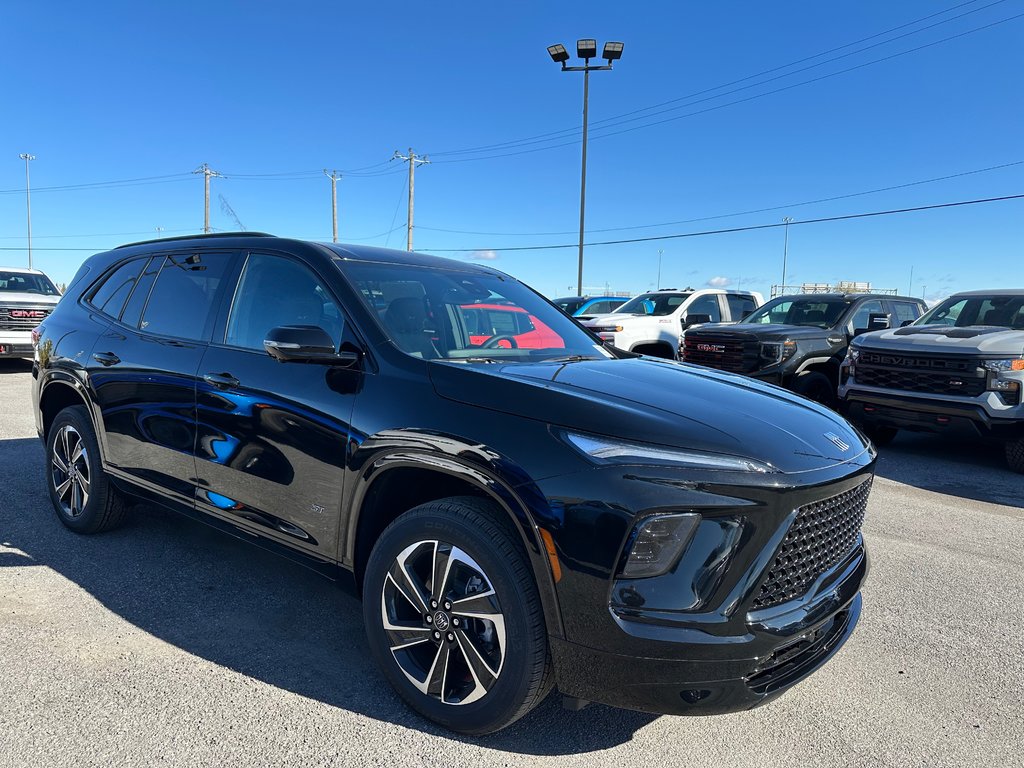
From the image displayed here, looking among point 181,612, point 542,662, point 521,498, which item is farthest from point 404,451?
point 181,612

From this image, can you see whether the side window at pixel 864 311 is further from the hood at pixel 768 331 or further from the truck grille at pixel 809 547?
the truck grille at pixel 809 547

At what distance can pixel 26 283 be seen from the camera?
14.7 metres

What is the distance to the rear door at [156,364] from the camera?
11.3ft

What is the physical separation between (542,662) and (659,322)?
36.1 feet

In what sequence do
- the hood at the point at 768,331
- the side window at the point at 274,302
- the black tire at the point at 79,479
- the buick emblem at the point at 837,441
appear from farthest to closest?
the hood at the point at 768,331 < the black tire at the point at 79,479 < the side window at the point at 274,302 < the buick emblem at the point at 837,441

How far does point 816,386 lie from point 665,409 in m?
7.98

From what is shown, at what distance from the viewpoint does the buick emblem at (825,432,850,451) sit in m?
2.48

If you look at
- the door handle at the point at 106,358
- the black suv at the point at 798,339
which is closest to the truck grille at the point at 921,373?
the black suv at the point at 798,339

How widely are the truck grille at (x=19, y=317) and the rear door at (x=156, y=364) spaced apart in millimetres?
10667

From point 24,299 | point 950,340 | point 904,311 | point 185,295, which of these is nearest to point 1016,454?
point 950,340

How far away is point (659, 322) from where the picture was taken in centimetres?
1274

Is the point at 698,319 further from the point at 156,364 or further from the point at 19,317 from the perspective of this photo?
the point at 19,317

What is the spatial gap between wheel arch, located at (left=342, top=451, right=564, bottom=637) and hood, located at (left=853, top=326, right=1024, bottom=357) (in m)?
6.31

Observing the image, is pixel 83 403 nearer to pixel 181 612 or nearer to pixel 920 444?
pixel 181 612
